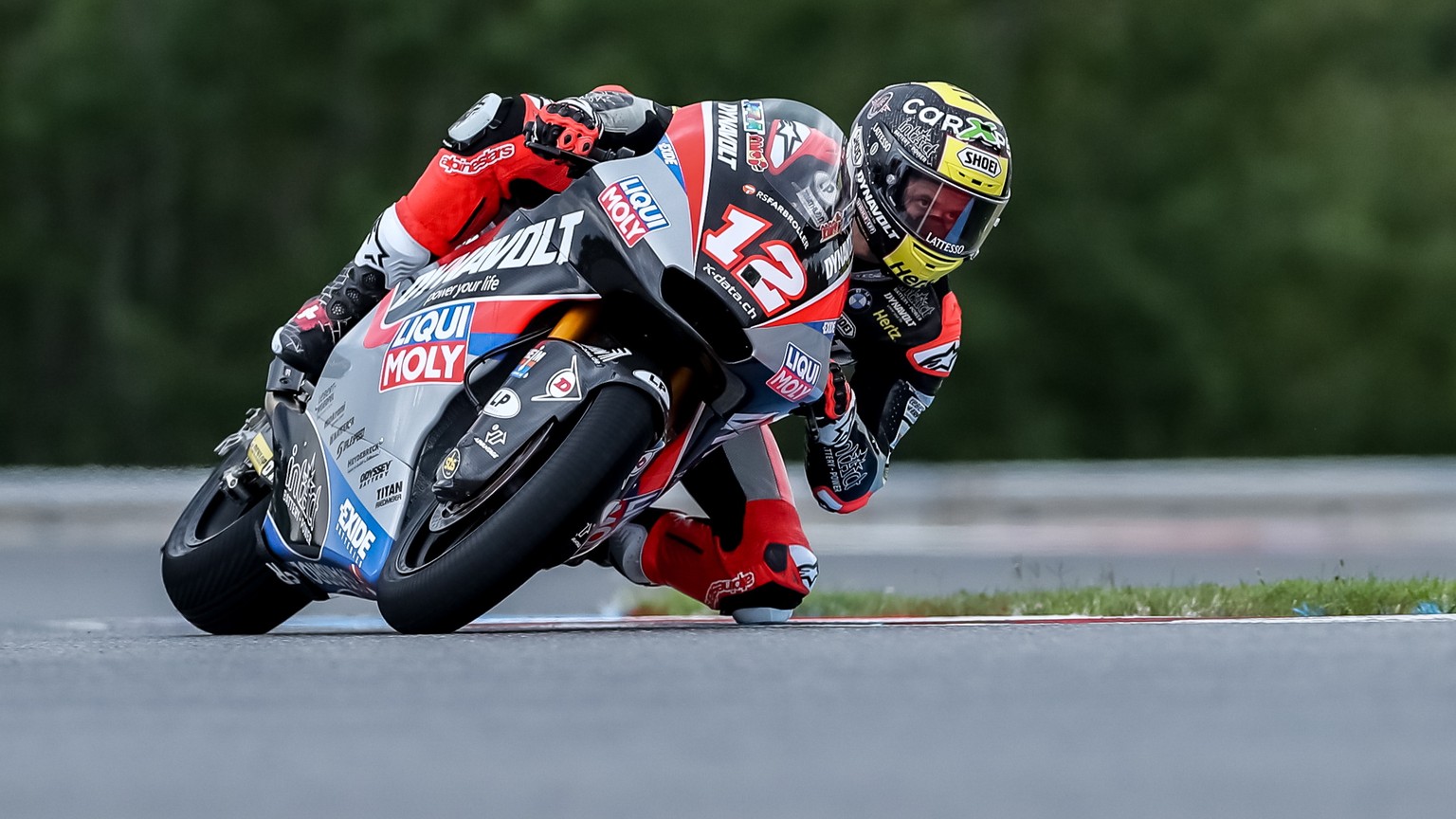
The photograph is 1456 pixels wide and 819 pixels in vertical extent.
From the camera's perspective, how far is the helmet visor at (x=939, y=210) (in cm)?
565

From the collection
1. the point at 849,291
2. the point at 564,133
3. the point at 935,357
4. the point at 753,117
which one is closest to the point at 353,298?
the point at 564,133

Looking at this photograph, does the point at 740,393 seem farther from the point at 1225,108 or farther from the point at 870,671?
the point at 1225,108

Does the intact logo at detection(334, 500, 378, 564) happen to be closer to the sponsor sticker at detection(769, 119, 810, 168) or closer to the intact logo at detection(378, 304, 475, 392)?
the intact logo at detection(378, 304, 475, 392)

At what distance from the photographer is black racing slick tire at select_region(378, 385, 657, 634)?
4.91 metres

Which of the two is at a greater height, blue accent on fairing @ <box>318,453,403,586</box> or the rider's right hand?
the rider's right hand

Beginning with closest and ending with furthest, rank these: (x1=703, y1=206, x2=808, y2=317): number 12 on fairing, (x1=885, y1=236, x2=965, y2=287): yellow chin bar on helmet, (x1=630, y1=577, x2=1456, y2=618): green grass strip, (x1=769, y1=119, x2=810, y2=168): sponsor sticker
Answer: (x1=703, y1=206, x2=808, y2=317): number 12 on fairing
(x1=769, y1=119, x2=810, y2=168): sponsor sticker
(x1=885, y1=236, x2=965, y2=287): yellow chin bar on helmet
(x1=630, y1=577, x2=1456, y2=618): green grass strip

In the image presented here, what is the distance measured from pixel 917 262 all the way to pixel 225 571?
82.3 inches

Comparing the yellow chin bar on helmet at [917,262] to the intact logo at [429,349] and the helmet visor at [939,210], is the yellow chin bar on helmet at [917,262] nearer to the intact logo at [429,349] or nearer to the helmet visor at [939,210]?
the helmet visor at [939,210]

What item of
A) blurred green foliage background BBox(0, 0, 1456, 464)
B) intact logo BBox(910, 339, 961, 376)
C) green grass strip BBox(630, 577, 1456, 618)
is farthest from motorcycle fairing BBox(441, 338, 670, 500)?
blurred green foliage background BBox(0, 0, 1456, 464)

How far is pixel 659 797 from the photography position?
113 inches

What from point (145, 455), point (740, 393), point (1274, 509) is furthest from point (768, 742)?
point (145, 455)

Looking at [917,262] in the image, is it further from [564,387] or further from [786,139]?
[564,387]

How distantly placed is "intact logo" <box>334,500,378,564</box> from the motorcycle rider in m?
0.37

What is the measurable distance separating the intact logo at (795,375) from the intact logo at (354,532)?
104cm
